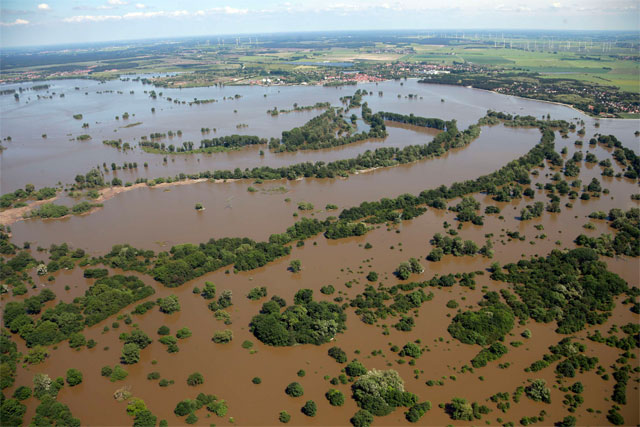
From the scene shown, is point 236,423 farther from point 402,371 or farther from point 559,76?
point 559,76

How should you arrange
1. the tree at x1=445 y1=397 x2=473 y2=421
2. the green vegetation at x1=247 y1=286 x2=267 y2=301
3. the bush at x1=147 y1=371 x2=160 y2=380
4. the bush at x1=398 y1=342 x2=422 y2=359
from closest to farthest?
the tree at x1=445 y1=397 x2=473 y2=421, the bush at x1=147 y1=371 x2=160 y2=380, the bush at x1=398 y1=342 x2=422 y2=359, the green vegetation at x1=247 y1=286 x2=267 y2=301

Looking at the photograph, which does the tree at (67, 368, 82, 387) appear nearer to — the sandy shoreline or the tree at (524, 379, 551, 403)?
the tree at (524, 379, 551, 403)

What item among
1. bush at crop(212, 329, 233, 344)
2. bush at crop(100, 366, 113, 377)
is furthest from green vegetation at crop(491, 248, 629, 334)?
bush at crop(100, 366, 113, 377)

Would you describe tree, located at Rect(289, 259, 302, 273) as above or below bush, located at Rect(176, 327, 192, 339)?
above

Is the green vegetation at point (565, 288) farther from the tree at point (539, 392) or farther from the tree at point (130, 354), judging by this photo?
the tree at point (130, 354)

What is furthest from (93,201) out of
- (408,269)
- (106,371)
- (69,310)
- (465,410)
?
(465,410)
